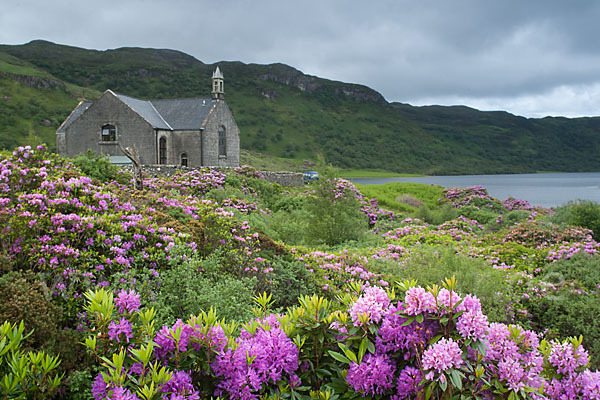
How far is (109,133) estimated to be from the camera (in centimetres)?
3488

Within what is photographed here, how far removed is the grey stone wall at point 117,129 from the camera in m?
34.3

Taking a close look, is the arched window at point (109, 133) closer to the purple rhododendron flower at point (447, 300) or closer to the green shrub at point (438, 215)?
the green shrub at point (438, 215)

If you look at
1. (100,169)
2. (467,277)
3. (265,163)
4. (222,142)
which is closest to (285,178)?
(222,142)

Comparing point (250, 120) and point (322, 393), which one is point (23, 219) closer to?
point (322, 393)

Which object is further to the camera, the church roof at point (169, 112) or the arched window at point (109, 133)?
the church roof at point (169, 112)

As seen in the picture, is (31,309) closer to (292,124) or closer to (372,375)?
(372,375)

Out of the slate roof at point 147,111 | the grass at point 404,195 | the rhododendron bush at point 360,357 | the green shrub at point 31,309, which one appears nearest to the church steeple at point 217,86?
the slate roof at point 147,111

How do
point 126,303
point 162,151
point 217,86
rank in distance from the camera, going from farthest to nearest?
point 217,86
point 162,151
point 126,303

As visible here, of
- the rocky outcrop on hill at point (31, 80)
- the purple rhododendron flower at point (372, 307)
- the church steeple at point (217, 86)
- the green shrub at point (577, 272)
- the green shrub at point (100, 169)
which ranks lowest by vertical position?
the green shrub at point (577, 272)

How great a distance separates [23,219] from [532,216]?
59.6 ft

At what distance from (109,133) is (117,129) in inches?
39.6

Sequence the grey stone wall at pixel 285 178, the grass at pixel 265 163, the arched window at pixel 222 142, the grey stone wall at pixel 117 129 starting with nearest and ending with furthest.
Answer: the grey stone wall at pixel 285 178 → the grey stone wall at pixel 117 129 → the arched window at pixel 222 142 → the grass at pixel 265 163

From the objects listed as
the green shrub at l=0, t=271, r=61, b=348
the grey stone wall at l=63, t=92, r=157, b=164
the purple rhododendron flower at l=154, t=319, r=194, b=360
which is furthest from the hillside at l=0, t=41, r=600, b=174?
the purple rhododendron flower at l=154, t=319, r=194, b=360

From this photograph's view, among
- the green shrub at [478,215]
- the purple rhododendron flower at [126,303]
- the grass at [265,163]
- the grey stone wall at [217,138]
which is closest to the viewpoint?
the purple rhododendron flower at [126,303]
